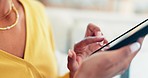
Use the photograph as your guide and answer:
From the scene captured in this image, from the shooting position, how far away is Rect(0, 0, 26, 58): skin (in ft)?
2.59

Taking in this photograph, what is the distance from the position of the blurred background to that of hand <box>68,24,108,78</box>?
0.12 feet

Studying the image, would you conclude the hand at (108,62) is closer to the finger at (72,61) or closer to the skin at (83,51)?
the skin at (83,51)

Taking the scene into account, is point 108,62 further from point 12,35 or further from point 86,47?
point 12,35

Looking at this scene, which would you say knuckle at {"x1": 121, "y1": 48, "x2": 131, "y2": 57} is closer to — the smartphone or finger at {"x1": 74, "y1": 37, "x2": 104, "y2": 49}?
the smartphone

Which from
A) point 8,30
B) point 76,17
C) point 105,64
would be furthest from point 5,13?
point 76,17

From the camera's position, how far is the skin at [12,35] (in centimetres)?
79

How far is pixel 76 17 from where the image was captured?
77.2 inches

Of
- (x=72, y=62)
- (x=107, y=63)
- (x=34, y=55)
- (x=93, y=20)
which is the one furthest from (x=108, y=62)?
(x=93, y=20)

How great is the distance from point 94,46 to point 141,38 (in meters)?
0.19

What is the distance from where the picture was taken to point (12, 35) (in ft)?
2.69

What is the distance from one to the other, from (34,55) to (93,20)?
108 centimetres

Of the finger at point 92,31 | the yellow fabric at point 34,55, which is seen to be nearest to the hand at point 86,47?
the finger at point 92,31

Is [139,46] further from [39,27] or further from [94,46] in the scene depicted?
[39,27]

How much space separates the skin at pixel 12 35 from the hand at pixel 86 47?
145mm
